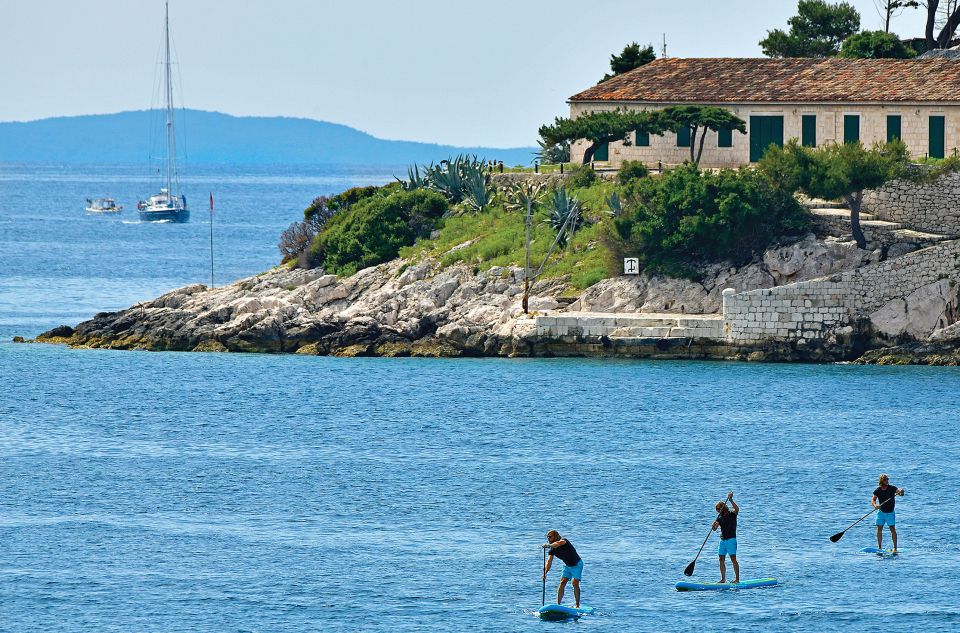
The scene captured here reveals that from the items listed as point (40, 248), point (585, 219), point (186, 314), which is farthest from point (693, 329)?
point (40, 248)

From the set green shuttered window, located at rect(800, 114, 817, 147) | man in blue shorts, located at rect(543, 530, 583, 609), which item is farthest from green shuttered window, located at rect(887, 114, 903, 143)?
Result: man in blue shorts, located at rect(543, 530, 583, 609)

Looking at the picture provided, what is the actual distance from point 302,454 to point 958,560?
15995 mm

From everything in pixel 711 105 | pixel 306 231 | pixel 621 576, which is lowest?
pixel 621 576

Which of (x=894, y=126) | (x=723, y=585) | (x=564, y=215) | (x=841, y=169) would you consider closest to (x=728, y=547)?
(x=723, y=585)

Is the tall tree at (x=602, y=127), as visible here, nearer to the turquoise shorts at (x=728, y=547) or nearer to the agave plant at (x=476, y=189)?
the agave plant at (x=476, y=189)

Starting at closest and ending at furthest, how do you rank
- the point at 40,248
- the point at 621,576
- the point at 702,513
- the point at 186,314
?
the point at 621,576, the point at 702,513, the point at 186,314, the point at 40,248

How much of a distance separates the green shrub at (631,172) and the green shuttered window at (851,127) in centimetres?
654


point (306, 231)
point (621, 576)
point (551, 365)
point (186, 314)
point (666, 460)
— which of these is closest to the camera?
point (621, 576)

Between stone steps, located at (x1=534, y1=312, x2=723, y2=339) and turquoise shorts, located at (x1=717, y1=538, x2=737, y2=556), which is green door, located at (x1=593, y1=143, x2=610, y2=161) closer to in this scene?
stone steps, located at (x1=534, y1=312, x2=723, y2=339)

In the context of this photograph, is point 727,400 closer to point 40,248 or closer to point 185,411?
point 185,411

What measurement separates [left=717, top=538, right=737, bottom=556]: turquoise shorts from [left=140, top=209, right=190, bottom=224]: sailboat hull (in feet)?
366

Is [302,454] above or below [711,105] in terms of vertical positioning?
below

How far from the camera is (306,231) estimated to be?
6488cm

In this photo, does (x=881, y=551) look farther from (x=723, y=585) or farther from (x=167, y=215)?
(x=167, y=215)
